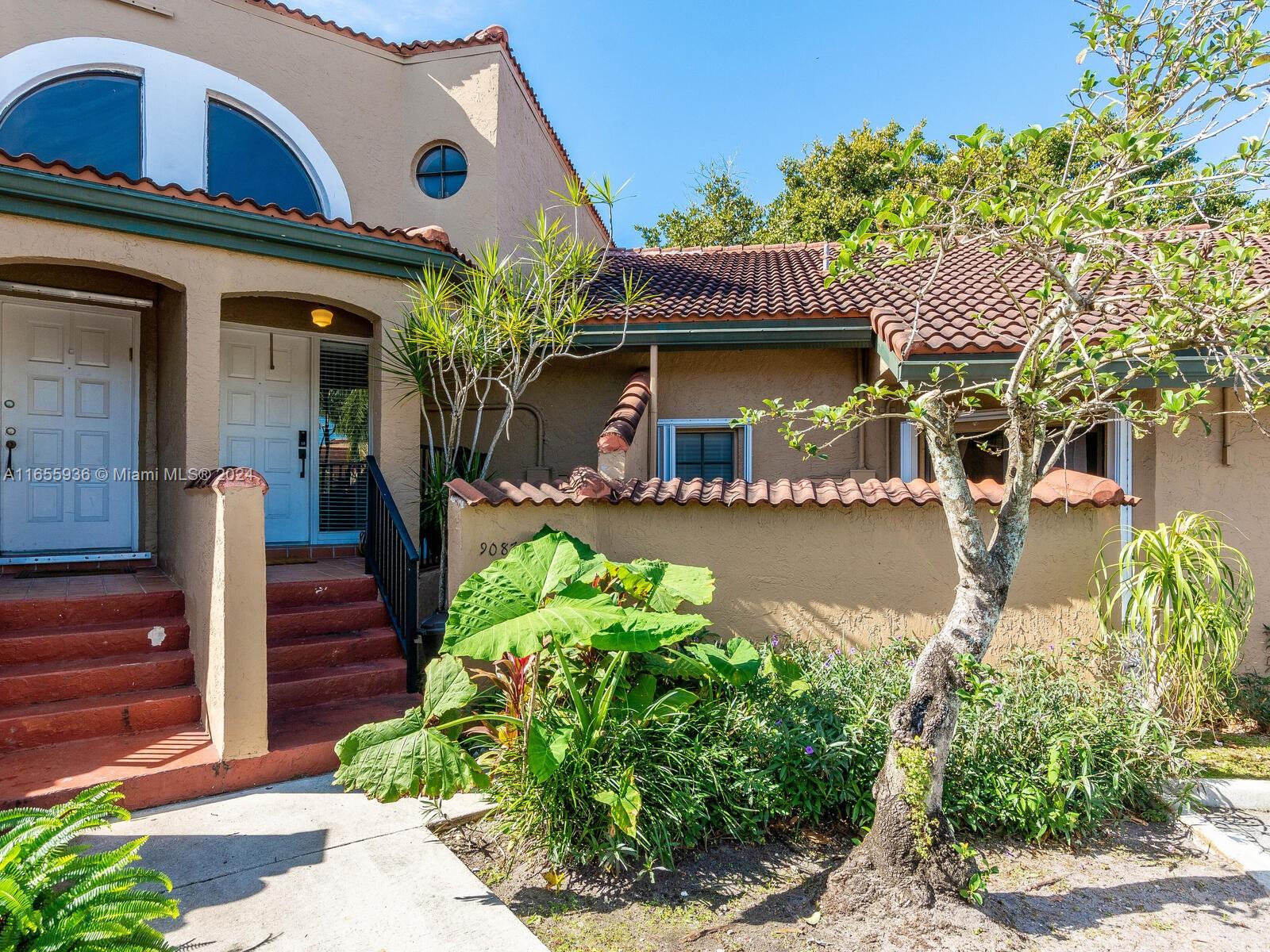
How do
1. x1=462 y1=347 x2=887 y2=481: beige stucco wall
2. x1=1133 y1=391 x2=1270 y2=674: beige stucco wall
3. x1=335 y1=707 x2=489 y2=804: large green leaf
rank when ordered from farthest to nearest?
x1=462 y1=347 x2=887 y2=481: beige stucco wall, x1=1133 y1=391 x2=1270 y2=674: beige stucco wall, x1=335 y1=707 x2=489 y2=804: large green leaf

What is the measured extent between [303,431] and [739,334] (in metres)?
4.80

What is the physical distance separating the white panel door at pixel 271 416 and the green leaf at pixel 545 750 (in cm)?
500

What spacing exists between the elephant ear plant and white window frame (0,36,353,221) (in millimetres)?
6592

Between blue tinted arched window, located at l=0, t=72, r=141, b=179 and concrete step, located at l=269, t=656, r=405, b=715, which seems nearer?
concrete step, located at l=269, t=656, r=405, b=715

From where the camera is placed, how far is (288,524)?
25.0 ft

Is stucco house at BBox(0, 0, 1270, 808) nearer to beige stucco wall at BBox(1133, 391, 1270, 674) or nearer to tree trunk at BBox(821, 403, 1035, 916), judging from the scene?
beige stucco wall at BBox(1133, 391, 1270, 674)

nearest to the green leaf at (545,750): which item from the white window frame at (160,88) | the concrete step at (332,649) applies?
the concrete step at (332,649)

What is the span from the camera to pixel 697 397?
888 cm

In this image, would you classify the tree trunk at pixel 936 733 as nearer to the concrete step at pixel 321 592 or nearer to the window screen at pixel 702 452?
the concrete step at pixel 321 592

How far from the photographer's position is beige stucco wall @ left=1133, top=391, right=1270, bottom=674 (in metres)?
6.79

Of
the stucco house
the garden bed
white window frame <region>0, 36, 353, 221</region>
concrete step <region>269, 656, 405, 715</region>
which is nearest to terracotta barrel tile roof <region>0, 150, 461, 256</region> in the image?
the stucco house

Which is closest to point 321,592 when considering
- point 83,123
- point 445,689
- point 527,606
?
point 445,689

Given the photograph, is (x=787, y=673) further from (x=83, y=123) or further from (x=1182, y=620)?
(x=83, y=123)

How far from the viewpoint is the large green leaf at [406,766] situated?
3.61 m
